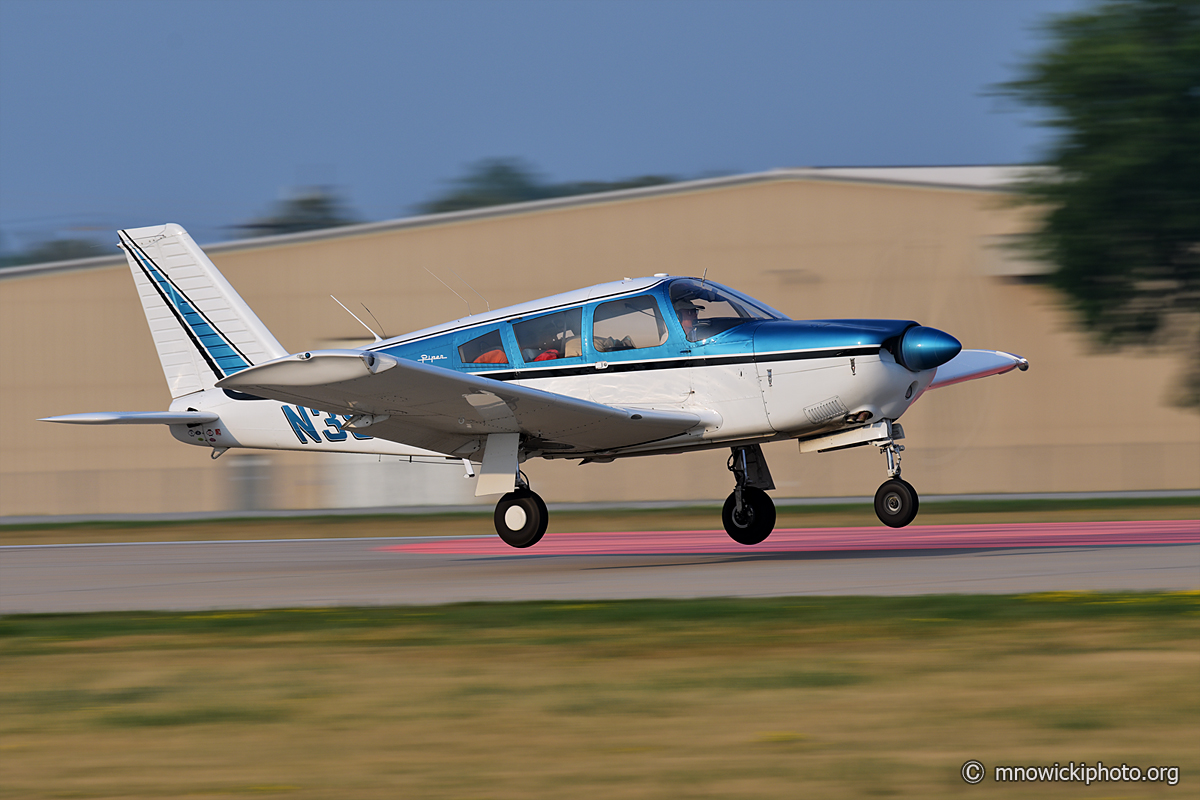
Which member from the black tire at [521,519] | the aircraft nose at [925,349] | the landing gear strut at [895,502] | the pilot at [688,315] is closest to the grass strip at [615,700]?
the landing gear strut at [895,502]

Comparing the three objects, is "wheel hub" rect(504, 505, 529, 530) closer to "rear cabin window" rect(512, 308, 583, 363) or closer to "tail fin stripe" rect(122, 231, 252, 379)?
"rear cabin window" rect(512, 308, 583, 363)

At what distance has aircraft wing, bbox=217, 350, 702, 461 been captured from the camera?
10.4m

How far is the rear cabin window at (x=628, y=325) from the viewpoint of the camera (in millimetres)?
12930

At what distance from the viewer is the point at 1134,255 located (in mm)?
29234

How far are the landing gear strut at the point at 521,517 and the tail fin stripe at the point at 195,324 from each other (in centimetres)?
440

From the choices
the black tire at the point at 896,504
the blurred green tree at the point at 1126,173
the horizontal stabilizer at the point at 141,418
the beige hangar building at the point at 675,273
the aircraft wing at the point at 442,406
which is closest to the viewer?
the aircraft wing at the point at 442,406

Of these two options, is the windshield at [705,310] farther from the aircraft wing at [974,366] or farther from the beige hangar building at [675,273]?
the beige hangar building at [675,273]

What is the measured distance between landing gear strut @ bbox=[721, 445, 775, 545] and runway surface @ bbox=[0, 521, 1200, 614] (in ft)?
0.84

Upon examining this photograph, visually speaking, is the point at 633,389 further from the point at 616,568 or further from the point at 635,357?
the point at 616,568

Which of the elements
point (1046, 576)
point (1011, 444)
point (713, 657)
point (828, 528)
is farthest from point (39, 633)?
point (1011, 444)

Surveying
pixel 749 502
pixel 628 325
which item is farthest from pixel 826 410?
pixel 749 502

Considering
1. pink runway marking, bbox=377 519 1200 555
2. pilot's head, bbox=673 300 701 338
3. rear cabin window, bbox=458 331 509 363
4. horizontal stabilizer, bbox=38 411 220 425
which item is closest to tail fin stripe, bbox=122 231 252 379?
horizontal stabilizer, bbox=38 411 220 425
